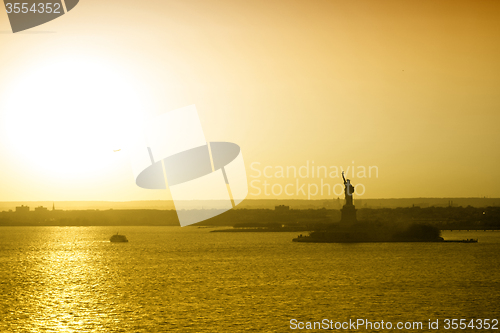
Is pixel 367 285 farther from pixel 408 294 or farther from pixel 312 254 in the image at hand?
pixel 312 254

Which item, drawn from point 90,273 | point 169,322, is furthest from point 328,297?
point 90,273

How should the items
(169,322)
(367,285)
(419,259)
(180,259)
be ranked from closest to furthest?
(169,322) → (367,285) → (419,259) → (180,259)

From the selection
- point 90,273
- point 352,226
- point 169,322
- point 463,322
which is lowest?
point 352,226

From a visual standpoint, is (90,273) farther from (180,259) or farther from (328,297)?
(328,297)

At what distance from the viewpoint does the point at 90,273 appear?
165 feet

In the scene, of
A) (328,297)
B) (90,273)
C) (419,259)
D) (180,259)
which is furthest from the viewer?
(180,259)

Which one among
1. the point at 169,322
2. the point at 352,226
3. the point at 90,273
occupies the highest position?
the point at 169,322

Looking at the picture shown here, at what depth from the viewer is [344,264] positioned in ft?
173

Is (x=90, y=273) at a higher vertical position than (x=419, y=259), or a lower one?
higher

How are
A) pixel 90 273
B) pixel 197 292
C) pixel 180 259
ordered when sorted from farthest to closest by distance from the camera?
pixel 180 259, pixel 90 273, pixel 197 292

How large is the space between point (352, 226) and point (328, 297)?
1841 inches

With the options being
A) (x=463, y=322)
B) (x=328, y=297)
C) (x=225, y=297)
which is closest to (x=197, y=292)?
(x=225, y=297)

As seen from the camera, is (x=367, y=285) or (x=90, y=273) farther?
(x=90, y=273)

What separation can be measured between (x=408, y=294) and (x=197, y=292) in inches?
528
